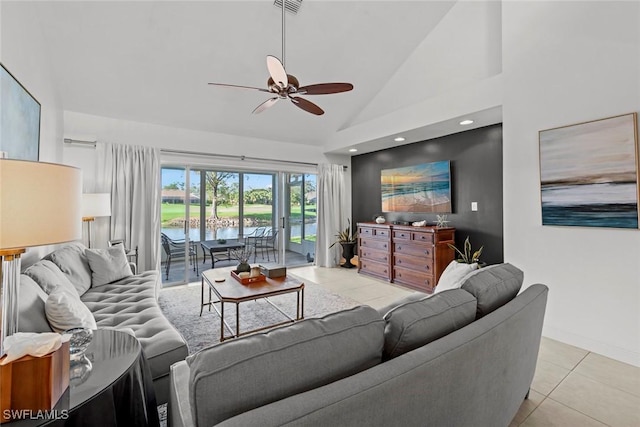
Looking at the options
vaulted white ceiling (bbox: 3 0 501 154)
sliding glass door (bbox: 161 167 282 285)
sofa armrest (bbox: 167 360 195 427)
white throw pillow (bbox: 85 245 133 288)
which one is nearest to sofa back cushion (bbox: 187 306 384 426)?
sofa armrest (bbox: 167 360 195 427)

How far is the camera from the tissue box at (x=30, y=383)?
0.85m

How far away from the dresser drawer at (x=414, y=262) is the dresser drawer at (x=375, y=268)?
0.23 metres

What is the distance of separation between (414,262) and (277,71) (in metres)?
3.35

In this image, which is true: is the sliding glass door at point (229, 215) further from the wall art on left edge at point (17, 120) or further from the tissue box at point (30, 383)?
the tissue box at point (30, 383)

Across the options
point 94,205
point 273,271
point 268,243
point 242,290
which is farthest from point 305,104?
point 268,243

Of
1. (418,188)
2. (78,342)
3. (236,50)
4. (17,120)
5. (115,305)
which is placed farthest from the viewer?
(418,188)

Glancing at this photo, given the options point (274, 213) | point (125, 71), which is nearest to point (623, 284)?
point (274, 213)

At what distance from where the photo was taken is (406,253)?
4.57 m

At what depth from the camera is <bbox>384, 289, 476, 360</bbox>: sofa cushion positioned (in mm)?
1072

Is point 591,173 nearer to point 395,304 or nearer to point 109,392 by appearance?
point 395,304

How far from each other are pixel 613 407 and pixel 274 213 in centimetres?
519

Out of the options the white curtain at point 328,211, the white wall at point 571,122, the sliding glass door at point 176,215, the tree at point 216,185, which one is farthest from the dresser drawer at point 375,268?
the tree at point 216,185

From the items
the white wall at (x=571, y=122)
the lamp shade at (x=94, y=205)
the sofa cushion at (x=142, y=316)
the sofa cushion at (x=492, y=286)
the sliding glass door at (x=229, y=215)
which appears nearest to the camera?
the sofa cushion at (x=492, y=286)

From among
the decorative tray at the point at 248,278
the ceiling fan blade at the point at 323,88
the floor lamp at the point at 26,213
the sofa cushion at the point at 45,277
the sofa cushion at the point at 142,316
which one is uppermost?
the ceiling fan blade at the point at 323,88
